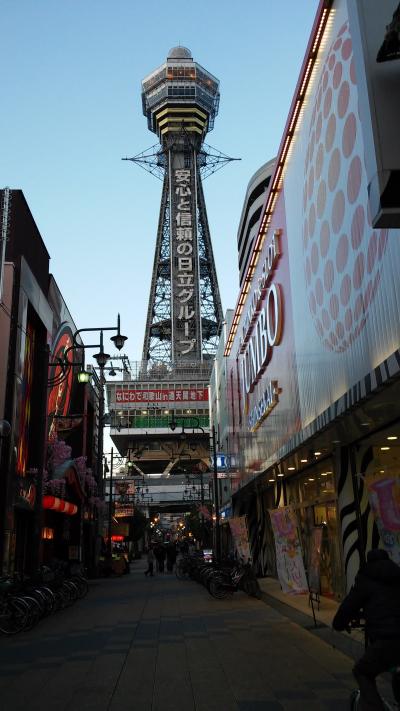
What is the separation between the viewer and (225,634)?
12398mm

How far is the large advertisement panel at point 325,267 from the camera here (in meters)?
10.1

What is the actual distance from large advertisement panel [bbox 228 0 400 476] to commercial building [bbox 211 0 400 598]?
0.04 m

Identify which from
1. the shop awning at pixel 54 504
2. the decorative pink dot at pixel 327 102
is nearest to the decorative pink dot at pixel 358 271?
the decorative pink dot at pixel 327 102

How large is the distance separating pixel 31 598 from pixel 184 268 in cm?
13351

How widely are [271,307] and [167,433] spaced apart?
10040cm

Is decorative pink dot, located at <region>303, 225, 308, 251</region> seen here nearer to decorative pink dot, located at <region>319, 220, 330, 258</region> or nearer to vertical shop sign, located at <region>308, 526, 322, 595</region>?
decorative pink dot, located at <region>319, 220, 330, 258</region>

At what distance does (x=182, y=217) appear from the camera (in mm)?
148375

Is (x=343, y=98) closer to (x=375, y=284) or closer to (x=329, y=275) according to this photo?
(x=329, y=275)

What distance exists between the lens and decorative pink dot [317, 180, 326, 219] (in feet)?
42.3

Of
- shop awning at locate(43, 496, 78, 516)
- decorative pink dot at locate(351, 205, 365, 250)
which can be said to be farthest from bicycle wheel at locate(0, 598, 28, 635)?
shop awning at locate(43, 496, 78, 516)

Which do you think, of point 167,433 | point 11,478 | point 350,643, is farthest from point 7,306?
point 167,433

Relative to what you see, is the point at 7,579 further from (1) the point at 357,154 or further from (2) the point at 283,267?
(1) the point at 357,154

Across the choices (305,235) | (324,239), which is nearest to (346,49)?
(324,239)

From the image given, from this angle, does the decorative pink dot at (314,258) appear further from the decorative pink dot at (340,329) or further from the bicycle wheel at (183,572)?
the bicycle wheel at (183,572)
